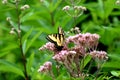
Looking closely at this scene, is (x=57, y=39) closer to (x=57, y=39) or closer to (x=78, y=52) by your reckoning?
(x=57, y=39)

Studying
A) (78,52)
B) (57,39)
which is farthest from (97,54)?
(57,39)

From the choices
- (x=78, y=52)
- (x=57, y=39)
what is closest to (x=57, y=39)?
(x=57, y=39)

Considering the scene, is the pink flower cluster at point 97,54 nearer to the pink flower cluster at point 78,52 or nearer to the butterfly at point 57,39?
the pink flower cluster at point 78,52

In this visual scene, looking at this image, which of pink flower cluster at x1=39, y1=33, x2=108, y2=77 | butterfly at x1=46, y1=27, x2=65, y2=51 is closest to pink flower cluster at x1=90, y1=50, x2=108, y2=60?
pink flower cluster at x1=39, y1=33, x2=108, y2=77

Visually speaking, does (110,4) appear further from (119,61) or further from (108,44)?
(119,61)

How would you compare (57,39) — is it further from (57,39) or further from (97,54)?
(97,54)

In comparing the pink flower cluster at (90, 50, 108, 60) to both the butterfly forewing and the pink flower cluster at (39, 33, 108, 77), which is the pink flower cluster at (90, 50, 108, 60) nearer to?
the pink flower cluster at (39, 33, 108, 77)

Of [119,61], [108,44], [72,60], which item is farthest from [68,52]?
[108,44]

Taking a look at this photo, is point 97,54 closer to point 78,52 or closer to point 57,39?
point 78,52

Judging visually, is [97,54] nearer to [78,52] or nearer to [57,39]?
[78,52]

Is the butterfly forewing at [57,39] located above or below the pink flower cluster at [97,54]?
above

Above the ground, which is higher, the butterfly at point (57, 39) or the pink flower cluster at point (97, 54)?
the butterfly at point (57, 39)

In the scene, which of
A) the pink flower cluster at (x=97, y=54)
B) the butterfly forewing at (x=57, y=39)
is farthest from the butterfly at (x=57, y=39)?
the pink flower cluster at (x=97, y=54)
